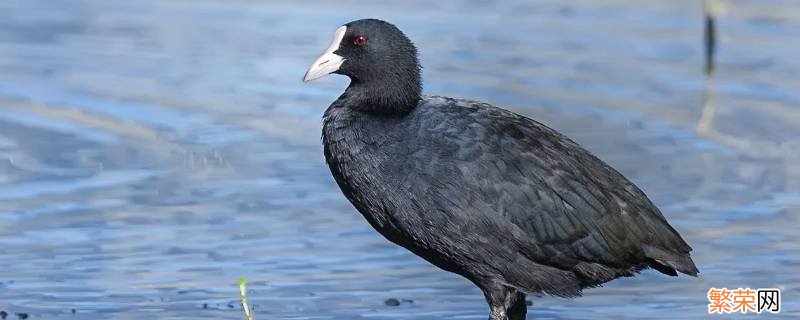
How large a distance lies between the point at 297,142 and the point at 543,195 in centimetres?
371

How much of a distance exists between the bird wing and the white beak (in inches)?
16.4

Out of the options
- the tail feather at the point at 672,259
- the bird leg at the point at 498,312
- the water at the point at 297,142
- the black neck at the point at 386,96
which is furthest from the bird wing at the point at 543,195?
the water at the point at 297,142

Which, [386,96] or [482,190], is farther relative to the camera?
[386,96]

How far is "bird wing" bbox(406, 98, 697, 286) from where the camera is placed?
650 centimetres

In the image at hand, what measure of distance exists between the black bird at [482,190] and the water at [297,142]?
593 millimetres

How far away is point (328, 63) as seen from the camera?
692 cm

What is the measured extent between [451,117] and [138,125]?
13.8 feet

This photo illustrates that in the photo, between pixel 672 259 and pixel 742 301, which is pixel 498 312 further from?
pixel 742 301

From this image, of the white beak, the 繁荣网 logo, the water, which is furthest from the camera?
the water

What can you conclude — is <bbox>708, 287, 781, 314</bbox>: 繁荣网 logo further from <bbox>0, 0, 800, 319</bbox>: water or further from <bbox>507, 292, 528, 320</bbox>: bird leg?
<bbox>507, 292, 528, 320</bbox>: bird leg

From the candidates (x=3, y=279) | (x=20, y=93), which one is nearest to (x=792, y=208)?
(x=3, y=279)

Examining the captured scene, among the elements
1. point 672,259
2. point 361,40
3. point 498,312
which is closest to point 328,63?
point 361,40

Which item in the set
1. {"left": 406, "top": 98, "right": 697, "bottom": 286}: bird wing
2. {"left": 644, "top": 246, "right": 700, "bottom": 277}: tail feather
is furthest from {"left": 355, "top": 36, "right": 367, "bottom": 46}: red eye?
{"left": 644, "top": 246, "right": 700, "bottom": 277}: tail feather

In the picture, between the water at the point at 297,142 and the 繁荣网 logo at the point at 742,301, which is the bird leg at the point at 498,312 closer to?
the water at the point at 297,142
